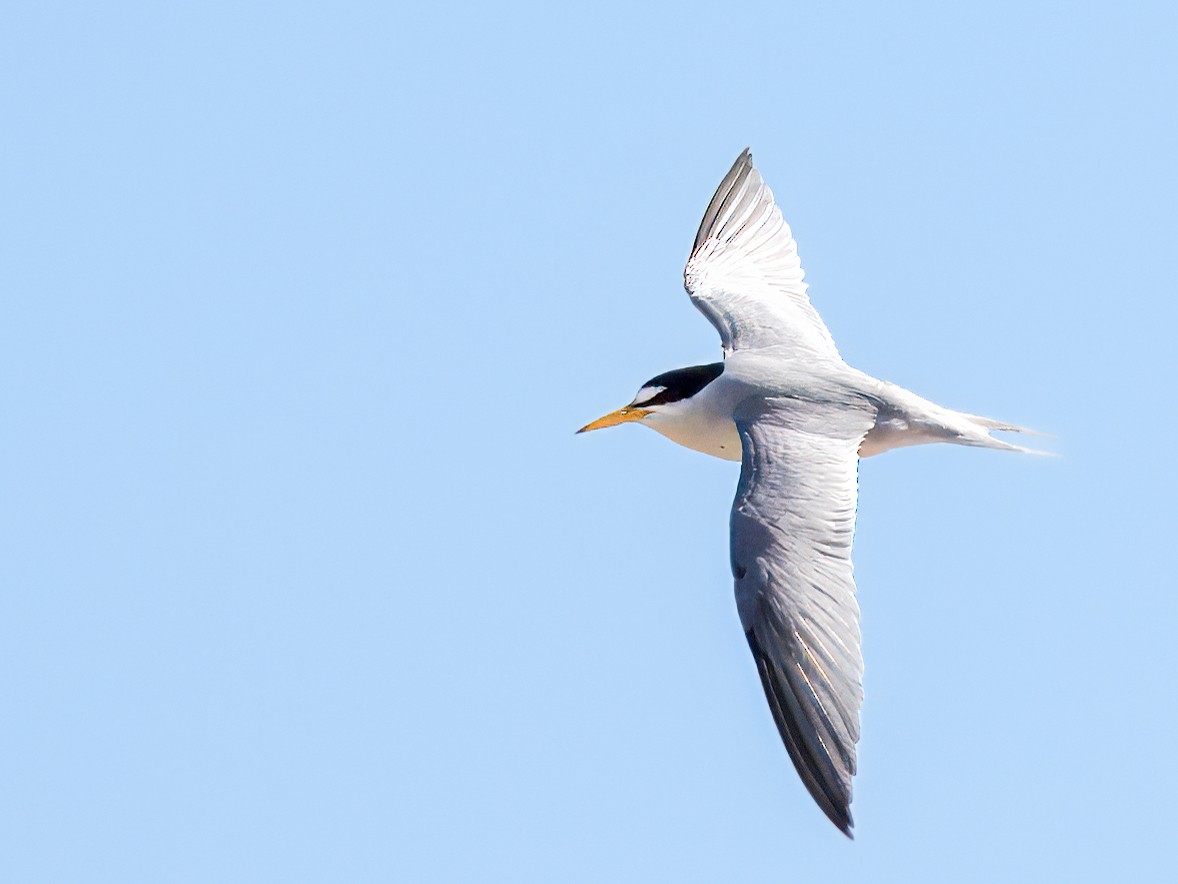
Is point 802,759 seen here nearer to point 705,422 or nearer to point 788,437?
point 788,437

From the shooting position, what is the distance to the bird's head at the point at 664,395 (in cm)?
1465

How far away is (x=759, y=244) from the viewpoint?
56.2ft

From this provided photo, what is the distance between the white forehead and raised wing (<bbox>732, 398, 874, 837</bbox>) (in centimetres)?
112

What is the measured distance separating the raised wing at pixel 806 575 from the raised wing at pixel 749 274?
177 centimetres

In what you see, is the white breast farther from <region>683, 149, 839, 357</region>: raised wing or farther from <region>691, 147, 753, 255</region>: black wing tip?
<region>691, 147, 753, 255</region>: black wing tip

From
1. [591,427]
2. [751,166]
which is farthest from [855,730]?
[751,166]

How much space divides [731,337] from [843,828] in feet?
18.8

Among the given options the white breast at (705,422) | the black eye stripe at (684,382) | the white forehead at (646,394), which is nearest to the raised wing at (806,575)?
the white breast at (705,422)

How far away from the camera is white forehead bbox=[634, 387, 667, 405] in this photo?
1492 cm

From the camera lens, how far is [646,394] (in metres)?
15.0

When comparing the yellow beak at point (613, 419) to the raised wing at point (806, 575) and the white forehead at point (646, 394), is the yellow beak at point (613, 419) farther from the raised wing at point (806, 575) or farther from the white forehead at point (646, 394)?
the raised wing at point (806, 575)

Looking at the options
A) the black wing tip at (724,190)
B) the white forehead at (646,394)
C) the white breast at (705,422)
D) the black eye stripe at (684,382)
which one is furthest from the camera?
the black wing tip at (724,190)

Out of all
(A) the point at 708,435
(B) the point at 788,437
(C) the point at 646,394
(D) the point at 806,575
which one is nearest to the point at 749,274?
(C) the point at 646,394

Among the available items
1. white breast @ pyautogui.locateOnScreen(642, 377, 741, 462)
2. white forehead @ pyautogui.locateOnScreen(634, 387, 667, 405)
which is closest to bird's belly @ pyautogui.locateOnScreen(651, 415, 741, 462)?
white breast @ pyautogui.locateOnScreen(642, 377, 741, 462)
